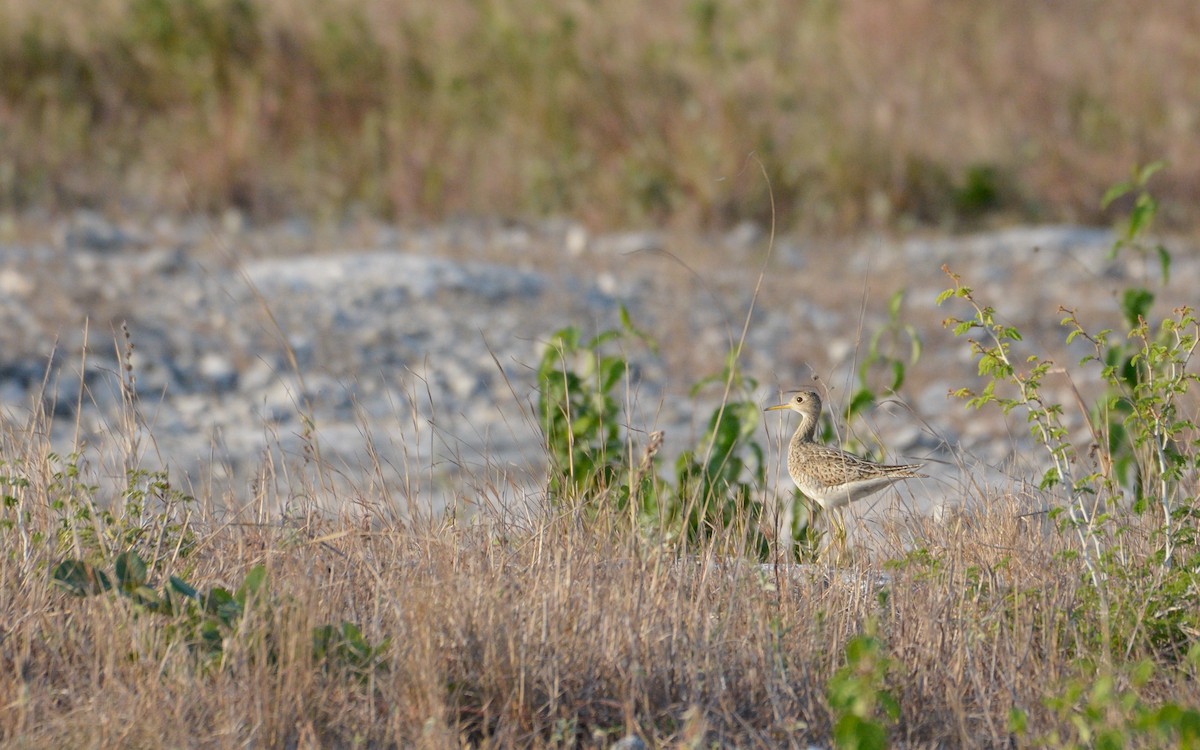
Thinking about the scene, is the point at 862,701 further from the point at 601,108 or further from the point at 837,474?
the point at 601,108

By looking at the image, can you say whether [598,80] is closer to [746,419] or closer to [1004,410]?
[746,419]

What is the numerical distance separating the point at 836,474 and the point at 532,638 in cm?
126

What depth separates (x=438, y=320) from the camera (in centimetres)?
809

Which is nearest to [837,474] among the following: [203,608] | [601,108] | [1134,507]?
[1134,507]

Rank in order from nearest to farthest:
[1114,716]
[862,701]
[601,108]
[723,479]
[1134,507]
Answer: [862,701] < [1114,716] < [1134,507] < [723,479] < [601,108]

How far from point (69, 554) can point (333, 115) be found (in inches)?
362

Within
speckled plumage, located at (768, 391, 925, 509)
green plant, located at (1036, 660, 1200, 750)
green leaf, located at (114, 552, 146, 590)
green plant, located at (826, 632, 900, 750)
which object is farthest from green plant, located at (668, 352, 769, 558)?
green leaf, located at (114, 552, 146, 590)

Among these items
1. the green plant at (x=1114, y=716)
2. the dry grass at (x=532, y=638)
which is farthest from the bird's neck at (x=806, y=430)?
the green plant at (x=1114, y=716)

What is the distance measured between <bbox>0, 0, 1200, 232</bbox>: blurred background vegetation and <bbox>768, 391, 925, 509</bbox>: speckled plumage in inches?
259

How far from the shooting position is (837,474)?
3.87 meters

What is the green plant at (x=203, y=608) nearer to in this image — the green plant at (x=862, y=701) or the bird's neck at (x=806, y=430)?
the green plant at (x=862, y=701)

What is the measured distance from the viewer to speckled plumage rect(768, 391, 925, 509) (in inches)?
150

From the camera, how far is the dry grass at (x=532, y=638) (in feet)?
8.98

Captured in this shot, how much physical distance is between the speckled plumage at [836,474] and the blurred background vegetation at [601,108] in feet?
21.5
